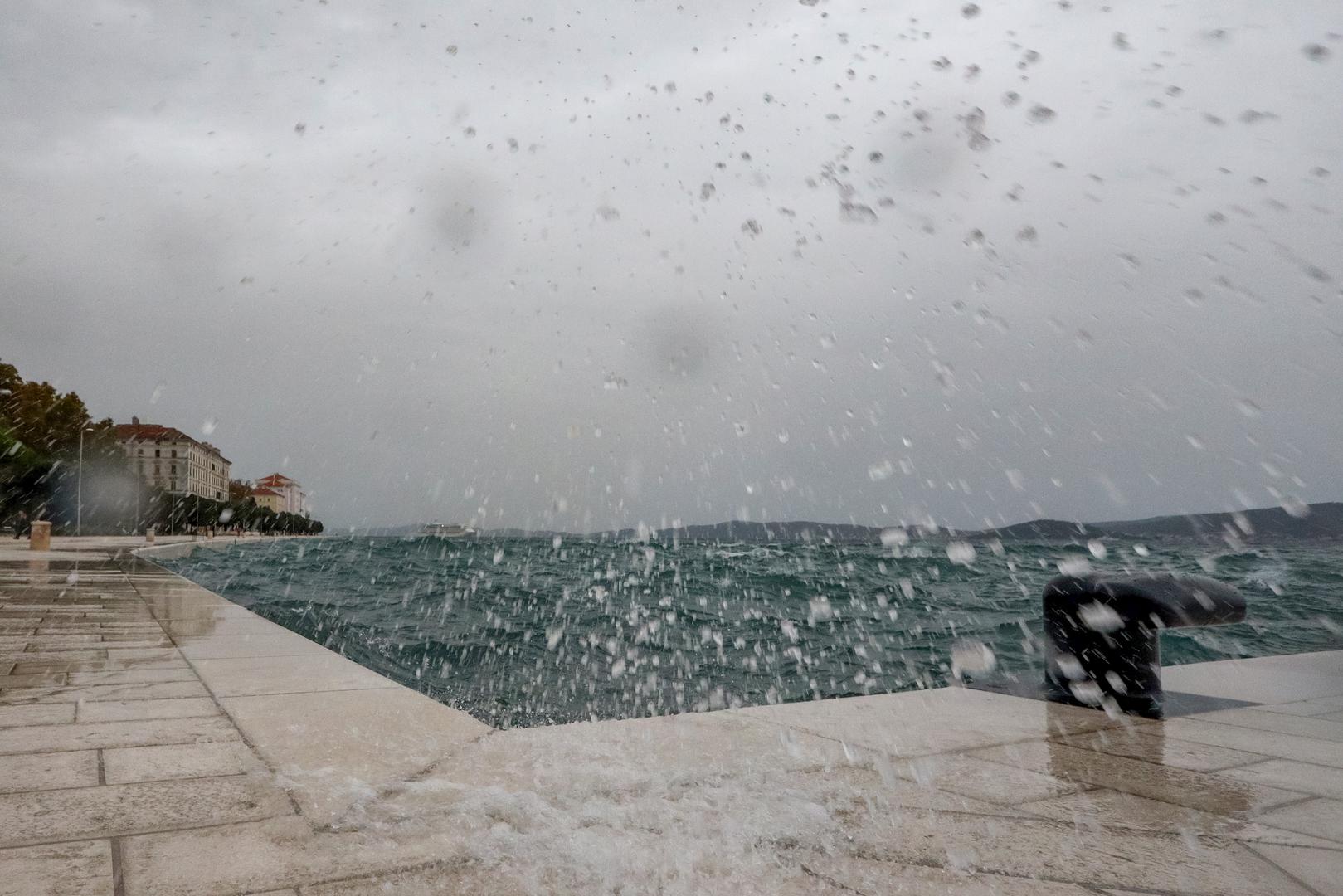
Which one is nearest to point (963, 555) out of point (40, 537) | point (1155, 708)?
point (40, 537)

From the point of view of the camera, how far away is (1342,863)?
8.01ft

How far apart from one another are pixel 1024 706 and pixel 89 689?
523 cm

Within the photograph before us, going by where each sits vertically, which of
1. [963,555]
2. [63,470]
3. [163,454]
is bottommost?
[963,555]

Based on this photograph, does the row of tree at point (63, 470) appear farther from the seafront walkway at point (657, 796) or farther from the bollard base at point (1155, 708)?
the bollard base at point (1155, 708)

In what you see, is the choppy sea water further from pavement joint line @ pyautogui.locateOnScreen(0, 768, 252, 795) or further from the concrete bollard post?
pavement joint line @ pyautogui.locateOnScreen(0, 768, 252, 795)

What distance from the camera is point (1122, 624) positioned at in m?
4.54

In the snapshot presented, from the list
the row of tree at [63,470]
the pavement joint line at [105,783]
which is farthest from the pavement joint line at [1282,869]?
the row of tree at [63,470]

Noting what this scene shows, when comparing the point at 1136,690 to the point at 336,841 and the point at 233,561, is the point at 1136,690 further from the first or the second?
the point at 233,561

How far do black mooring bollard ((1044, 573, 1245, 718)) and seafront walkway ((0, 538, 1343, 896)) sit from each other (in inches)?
9.2

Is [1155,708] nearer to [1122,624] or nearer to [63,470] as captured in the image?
[1122,624]

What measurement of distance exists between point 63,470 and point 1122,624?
67.8 meters

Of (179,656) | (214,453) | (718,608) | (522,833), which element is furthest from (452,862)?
(214,453)

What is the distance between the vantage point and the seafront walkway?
2.23 meters

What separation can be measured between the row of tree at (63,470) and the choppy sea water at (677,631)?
21225 mm
